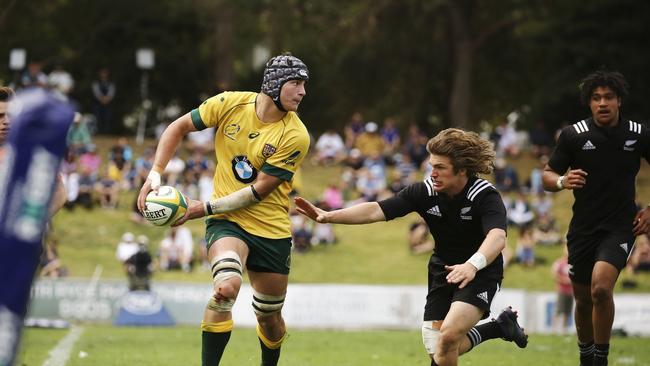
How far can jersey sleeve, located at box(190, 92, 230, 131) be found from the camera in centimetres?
828

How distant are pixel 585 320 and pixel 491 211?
6.85 ft

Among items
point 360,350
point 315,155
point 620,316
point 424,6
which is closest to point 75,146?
point 315,155

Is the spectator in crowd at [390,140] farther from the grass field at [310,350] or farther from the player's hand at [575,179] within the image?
the player's hand at [575,179]

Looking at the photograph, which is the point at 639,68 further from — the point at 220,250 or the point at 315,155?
the point at 220,250

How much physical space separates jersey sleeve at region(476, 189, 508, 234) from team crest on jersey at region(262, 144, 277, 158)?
1630 millimetres

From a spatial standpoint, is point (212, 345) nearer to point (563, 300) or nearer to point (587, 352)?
point (587, 352)

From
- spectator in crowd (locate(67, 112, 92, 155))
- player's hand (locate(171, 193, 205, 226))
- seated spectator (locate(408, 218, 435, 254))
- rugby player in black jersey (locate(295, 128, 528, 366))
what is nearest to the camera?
rugby player in black jersey (locate(295, 128, 528, 366))

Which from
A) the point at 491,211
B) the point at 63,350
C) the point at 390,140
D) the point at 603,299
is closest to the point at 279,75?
the point at 491,211

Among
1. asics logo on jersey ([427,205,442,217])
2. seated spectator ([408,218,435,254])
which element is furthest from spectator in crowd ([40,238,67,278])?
asics logo on jersey ([427,205,442,217])

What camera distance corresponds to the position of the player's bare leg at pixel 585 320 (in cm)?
893

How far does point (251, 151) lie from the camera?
27.0ft

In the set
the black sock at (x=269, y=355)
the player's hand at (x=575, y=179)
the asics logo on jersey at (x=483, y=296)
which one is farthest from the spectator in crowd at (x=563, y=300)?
the asics logo on jersey at (x=483, y=296)

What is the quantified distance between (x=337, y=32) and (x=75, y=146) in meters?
15.0

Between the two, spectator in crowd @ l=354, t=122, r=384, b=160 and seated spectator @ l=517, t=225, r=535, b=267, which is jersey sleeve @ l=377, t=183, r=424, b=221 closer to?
seated spectator @ l=517, t=225, r=535, b=267
